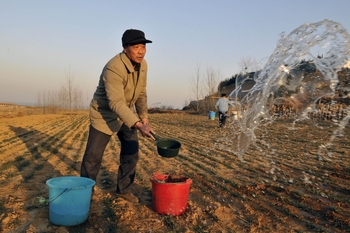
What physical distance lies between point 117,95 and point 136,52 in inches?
20.5

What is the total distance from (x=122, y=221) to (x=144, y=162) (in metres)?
3.29

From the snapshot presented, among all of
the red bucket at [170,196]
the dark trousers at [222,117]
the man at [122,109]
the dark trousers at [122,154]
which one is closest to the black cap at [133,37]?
the man at [122,109]

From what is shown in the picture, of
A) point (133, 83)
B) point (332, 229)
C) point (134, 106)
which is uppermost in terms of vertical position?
point (133, 83)

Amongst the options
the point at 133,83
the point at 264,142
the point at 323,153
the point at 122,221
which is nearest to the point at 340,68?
the point at 133,83

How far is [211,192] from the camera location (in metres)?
4.30

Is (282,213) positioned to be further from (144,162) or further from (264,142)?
(264,142)

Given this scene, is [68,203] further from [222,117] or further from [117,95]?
[222,117]

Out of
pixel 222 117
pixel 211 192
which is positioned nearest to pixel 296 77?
pixel 211 192

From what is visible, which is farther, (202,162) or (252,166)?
(202,162)

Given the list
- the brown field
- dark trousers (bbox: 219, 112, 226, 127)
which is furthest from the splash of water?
dark trousers (bbox: 219, 112, 226, 127)

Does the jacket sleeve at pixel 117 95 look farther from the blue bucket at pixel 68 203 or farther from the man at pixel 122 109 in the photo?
the blue bucket at pixel 68 203

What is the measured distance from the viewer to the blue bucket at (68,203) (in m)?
2.98

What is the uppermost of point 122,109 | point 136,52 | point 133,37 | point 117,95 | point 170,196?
point 133,37

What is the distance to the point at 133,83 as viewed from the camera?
12.4 ft
